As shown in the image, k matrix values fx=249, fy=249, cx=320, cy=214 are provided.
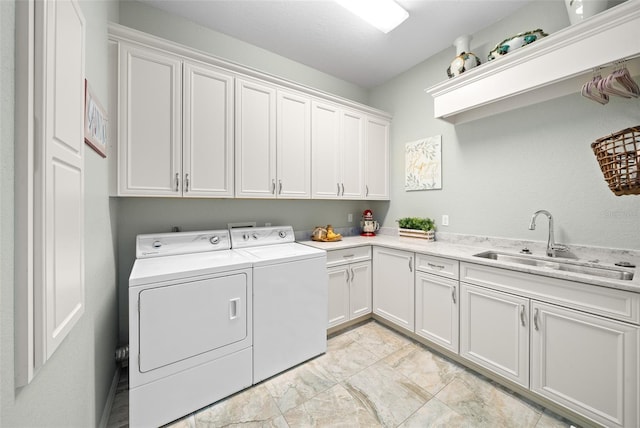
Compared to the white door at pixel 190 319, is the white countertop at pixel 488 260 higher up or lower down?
higher up

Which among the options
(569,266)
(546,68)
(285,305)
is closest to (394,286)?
Answer: (285,305)

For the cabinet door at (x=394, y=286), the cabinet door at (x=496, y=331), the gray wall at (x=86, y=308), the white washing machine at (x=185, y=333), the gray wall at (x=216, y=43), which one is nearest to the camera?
the gray wall at (x=86, y=308)

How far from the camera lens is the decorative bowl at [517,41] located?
74.1 inches

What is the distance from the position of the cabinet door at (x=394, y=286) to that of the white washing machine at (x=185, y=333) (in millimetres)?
1475

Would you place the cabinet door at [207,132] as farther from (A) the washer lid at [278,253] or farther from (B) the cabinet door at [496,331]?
(B) the cabinet door at [496,331]

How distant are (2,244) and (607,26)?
2.90 m

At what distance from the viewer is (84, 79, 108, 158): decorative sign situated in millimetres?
1166

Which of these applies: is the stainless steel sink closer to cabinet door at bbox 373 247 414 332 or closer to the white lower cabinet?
cabinet door at bbox 373 247 414 332

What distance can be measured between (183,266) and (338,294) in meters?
1.49

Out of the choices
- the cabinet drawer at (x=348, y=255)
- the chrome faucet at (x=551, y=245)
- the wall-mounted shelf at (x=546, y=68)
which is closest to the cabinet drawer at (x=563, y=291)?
the chrome faucet at (x=551, y=245)

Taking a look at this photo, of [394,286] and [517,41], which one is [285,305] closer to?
[394,286]

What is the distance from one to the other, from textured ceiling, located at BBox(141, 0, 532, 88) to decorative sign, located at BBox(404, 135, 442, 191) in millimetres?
979

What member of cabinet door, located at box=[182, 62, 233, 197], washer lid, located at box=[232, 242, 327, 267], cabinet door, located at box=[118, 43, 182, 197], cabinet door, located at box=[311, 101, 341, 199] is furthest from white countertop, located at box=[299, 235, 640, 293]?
cabinet door, located at box=[118, 43, 182, 197]

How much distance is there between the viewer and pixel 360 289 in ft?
8.91
